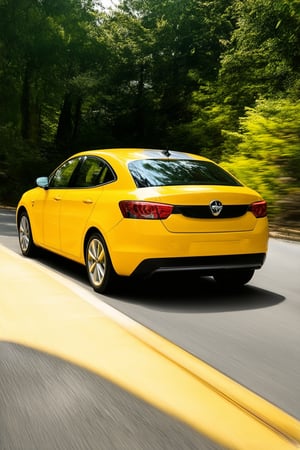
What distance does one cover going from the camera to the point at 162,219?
19.8ft

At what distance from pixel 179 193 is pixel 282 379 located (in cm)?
259

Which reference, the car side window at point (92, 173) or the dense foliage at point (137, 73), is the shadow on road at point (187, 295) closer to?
the car side window at point (92, 173)

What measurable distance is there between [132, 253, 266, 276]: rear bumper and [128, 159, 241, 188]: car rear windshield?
0.83m

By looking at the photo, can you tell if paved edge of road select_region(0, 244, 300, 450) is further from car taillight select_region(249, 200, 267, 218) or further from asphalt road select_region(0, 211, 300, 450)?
car taillight select_region(249, 200, 267, 218)

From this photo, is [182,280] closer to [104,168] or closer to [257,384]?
[104,168]

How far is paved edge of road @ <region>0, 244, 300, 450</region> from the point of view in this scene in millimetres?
3139

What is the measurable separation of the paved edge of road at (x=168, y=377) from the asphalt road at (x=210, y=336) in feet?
0.37

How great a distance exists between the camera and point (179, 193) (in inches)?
240

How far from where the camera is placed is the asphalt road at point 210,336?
10.5 ft

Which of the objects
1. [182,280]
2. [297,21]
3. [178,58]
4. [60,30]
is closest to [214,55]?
[178,58]

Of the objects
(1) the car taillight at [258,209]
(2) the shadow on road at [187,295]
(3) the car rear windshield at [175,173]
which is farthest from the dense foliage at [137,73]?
(1) the car taillight at [258,209]

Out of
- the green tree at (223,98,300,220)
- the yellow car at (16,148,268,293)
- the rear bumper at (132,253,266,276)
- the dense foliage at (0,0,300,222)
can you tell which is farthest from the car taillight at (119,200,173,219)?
the dense foliage at (0,0,300,222)

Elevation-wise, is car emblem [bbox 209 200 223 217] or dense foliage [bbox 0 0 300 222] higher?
dense foliage [bbox 0 0 300 222]

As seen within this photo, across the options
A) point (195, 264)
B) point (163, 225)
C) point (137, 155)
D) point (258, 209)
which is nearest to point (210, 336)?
point (195, 264)
